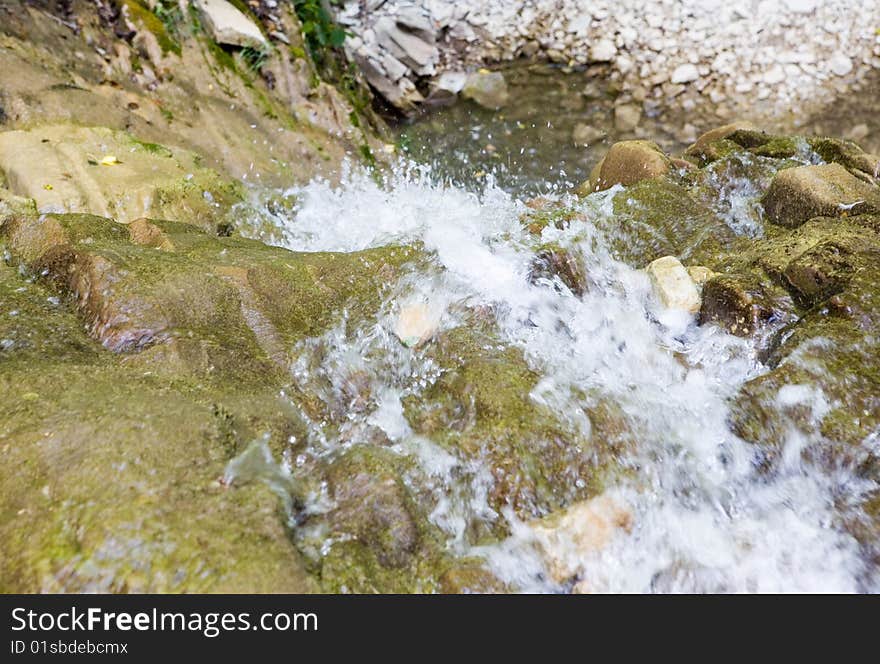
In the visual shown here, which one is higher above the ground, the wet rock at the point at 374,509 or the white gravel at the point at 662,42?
the wet rock at the point at 374,509

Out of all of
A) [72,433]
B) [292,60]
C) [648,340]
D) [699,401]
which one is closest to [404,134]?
[292,60]

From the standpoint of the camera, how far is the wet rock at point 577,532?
2027 millimetres

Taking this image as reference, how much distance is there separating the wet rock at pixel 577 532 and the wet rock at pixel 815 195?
239cm

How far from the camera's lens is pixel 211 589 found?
1580mm

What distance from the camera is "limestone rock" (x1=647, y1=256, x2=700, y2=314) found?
10.7 feet

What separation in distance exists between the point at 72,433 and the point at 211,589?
691mm

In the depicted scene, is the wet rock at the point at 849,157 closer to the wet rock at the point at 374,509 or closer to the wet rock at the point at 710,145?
the wet rock at the point at 710,145

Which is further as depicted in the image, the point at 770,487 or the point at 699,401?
the point at 699,401

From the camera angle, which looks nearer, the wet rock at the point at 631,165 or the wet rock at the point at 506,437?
the wet rock at the point at 506,437

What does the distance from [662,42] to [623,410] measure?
21.2 ft

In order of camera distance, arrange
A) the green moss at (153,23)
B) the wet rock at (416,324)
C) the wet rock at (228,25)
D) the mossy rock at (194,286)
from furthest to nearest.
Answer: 1. the wet rock at (228,25)
2. the green moss at (153,23)
3. the wet rock at (416,324)
4. the mossy rock at (194,286)

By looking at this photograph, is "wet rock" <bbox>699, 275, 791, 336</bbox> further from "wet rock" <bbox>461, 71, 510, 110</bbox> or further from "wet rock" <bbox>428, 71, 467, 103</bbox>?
"wet rock" <bbox>428, 71, 467, 103</bbox>

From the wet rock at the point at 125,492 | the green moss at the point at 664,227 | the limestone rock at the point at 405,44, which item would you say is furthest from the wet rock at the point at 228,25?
the wet rock at the point at 125,492
